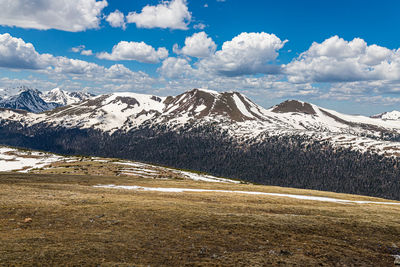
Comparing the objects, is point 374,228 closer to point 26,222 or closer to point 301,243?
point 301,243

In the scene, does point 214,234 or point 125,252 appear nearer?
point 125,252

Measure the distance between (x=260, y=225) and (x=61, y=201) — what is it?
22446mm

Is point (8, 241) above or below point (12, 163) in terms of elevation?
above

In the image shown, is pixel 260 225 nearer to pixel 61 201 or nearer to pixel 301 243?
pixel 301 243

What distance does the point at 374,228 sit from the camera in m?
27.1

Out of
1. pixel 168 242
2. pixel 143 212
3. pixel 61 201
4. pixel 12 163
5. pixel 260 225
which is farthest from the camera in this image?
pixel 12 163

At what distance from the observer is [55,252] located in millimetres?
15758

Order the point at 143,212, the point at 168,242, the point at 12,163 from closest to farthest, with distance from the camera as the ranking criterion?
1. the point at 168,242
2. the point at 143,212
3. the point at 12,163

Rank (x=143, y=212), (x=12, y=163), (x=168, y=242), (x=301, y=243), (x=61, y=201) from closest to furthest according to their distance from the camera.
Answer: (x=168, y=242) → (x=301, y=243) → (x=143, y=212) → (x=61, y=201) → (x=12, y=163)

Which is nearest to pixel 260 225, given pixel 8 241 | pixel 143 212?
pixel 143 212

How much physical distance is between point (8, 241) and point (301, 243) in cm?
2111

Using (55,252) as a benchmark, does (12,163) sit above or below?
Result: below

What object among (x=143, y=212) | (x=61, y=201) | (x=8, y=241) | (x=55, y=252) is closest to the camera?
(x=55, y=252)

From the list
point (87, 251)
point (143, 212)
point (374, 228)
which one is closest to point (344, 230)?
point (374, 228)
